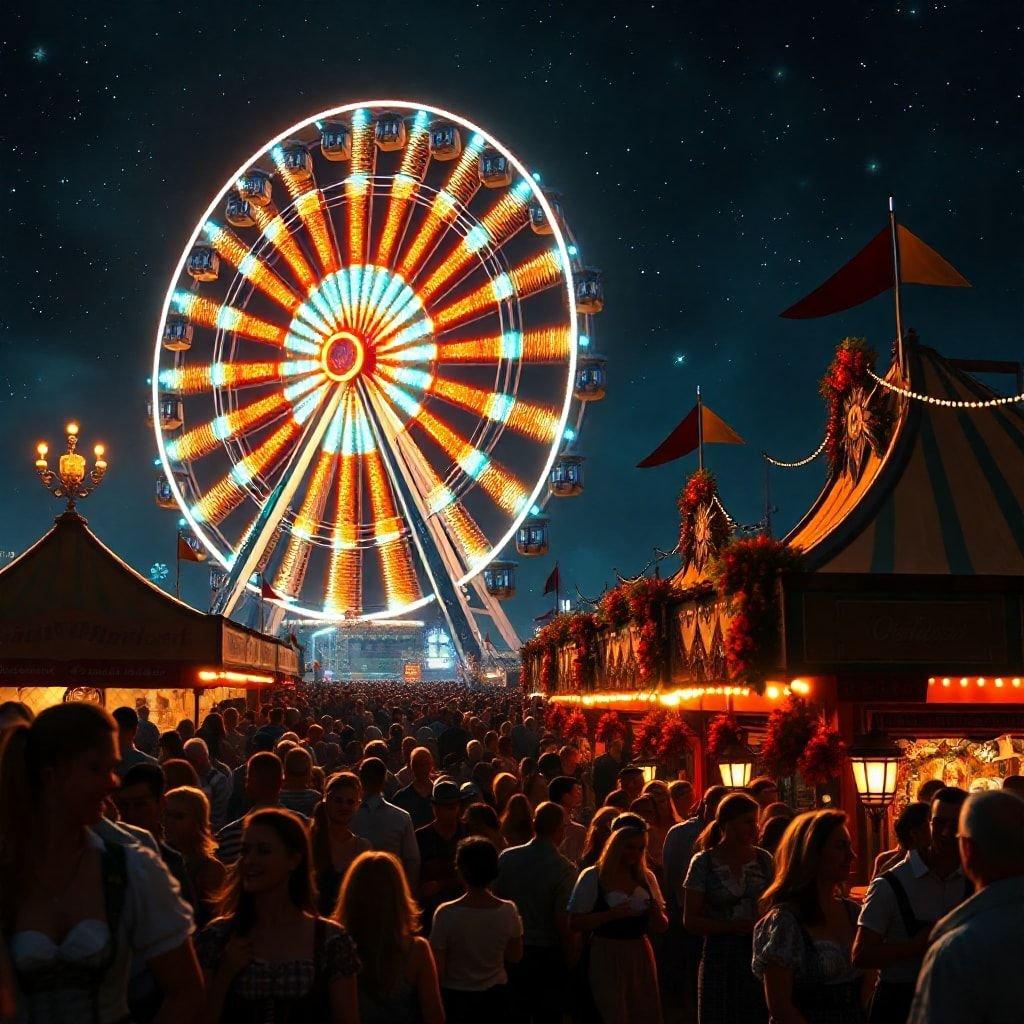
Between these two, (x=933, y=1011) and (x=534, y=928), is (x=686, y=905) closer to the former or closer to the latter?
(x=534, y=928)

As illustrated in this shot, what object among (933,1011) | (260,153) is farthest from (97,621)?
(260,153)

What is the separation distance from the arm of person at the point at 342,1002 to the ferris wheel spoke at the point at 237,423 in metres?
Result: 32.6

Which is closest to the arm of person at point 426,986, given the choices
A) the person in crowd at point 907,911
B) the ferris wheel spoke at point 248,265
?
the person in crowd at point 907,911

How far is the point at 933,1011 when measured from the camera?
272 cm

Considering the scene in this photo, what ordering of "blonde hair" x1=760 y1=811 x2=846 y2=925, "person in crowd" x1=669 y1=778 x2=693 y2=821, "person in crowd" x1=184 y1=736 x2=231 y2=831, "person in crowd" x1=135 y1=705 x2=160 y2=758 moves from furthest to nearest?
"person in crowd" x1=135 y1=705 x2=160 y2=758 → "person in crowd" x1=669 y1=778 x2=693 y2=821 → "person in crowd" x1=184 y1=736 x2=231 y2=831 → "blonde hair" x1=760 y1=811 x2=846 y2=925

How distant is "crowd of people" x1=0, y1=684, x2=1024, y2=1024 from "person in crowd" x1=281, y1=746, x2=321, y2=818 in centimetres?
1

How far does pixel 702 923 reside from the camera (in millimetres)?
5473

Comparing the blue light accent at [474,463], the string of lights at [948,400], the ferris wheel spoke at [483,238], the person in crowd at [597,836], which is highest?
the ferris wheel spoke at [483,238]

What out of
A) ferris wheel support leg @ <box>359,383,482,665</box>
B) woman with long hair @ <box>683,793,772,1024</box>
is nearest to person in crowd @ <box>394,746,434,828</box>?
woman with long hair @ <box>683,793,772,1024</box>

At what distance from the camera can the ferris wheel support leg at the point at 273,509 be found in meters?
36.8

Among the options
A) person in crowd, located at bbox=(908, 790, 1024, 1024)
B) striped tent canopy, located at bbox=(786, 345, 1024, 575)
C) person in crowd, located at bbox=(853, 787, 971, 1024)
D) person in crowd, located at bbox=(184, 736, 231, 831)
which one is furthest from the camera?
striped tent canopy, located at bbox=(786, 345, 1024, 575)

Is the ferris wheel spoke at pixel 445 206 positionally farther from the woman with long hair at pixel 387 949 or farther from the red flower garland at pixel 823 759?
the woman with long hair at pixel 387 949

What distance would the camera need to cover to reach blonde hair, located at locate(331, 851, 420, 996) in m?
4.24

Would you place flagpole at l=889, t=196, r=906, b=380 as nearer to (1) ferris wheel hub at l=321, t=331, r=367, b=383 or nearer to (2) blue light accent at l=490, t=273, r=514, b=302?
(2) blue light accent at l=490, t=273, r=514, b=302
